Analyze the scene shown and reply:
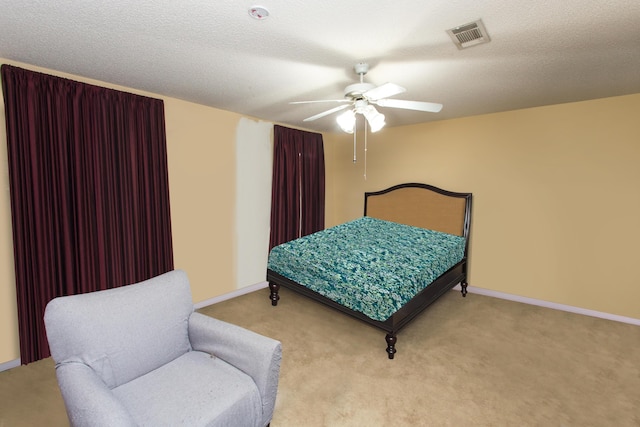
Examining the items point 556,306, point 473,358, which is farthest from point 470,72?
point 556,306

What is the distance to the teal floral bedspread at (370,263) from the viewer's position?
2.66 meters

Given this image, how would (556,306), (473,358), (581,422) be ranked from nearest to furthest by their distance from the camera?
(581,422) < (473,358) < (556,306)

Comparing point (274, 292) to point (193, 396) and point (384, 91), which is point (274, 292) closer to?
point (193, 396)

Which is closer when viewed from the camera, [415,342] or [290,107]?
[415,342]

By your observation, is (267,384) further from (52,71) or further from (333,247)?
(52,71)

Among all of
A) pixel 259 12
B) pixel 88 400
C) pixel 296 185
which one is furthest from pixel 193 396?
pixel 296 185

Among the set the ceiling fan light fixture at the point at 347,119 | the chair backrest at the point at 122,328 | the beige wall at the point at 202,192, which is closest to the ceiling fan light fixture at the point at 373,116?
the ceiling fan light fixture at the point at 347,119

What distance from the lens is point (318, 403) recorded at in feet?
6.97

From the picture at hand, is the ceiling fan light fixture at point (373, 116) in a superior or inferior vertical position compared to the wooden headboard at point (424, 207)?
superior

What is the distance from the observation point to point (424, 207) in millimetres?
4457

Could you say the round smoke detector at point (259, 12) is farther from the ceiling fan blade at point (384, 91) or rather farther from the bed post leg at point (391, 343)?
the bed post leg at point (391, 343)

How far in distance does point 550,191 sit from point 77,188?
17.0 feet

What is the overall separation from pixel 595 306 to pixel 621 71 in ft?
8.55

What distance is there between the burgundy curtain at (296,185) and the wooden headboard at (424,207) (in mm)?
1003
